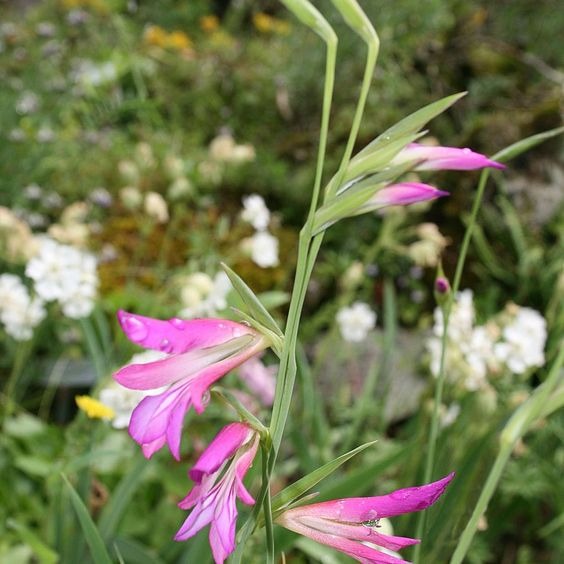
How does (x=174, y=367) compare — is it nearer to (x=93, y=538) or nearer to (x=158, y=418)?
(x=158, y=418)

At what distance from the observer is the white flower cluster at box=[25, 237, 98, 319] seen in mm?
1472

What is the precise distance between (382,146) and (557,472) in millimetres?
1528

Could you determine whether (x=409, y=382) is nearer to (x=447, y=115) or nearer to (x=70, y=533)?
(x=70, y=533)

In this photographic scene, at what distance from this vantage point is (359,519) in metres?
0.55

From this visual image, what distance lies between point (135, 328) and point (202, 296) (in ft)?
3.36

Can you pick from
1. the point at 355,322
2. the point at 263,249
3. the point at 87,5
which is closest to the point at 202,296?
the point at 263,249

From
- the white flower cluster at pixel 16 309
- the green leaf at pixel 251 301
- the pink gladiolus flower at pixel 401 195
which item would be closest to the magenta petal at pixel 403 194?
the pink gladiolus flower at pixel 401 195

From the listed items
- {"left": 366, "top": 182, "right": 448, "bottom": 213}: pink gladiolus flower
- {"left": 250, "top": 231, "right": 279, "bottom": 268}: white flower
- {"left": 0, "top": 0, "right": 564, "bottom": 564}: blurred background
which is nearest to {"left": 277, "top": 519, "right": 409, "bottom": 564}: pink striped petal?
{"left": 366, "top": 182, "right": 448, "bottom": 213}: pink gladiolus flower

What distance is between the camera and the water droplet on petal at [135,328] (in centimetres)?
50

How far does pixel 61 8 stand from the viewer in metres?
3.86

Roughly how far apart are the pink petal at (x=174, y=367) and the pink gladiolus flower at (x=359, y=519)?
4.9 inches

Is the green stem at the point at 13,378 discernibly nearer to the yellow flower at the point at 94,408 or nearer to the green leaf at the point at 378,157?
the yellow flower at the point at 94,408

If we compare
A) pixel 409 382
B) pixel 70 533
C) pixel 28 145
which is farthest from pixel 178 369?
pixel 28 145

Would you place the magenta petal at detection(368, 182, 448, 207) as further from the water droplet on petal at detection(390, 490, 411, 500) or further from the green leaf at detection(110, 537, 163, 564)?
the green leaf at detection(110, 537, 163, 564)
